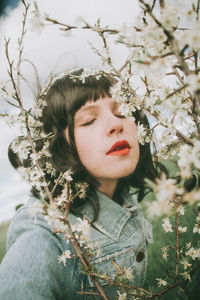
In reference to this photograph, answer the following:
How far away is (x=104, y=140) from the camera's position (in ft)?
5.43

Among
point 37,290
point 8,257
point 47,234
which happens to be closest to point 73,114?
point 47,234

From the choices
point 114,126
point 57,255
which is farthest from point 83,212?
point 114,126

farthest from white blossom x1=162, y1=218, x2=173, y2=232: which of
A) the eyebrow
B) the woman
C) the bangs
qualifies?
the bangs

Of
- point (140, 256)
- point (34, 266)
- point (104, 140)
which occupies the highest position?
point (104, 140)

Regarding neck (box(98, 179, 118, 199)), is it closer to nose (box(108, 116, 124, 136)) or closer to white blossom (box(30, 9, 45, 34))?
nose (box(108, 116, 124, 136))

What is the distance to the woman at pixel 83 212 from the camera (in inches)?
48.3

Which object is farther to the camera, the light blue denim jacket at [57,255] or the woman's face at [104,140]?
the woman's face at [104,140]

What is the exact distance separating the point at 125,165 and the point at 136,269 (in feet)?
3.52

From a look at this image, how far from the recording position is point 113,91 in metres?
1.19

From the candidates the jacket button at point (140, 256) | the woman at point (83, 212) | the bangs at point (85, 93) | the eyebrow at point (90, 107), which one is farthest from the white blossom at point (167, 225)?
the bangs at point (85, 93)

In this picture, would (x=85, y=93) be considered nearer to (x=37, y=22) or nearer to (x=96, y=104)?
(x=96, y=104)

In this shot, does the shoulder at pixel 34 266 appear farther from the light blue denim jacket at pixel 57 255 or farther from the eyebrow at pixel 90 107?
the eyebrow at pixel 90 107

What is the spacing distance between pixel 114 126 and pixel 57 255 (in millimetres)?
1028

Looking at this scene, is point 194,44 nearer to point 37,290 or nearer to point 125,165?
point 125,165
